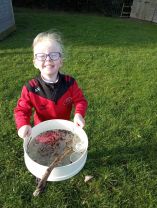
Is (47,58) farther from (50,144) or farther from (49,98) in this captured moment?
(50,144)

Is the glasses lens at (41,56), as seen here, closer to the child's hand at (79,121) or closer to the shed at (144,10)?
the child's hand at (79,121)

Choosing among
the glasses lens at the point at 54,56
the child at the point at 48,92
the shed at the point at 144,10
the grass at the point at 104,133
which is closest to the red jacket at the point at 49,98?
the child at the point at 48,92

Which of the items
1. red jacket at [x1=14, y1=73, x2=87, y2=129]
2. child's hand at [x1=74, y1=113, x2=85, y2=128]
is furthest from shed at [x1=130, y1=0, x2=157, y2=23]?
child's hand at [x1=74, y1=113, x2=85, y2=128]

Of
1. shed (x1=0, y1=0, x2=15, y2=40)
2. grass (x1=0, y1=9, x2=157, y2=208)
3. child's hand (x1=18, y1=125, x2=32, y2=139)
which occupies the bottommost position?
shed (x1=0, y1=0, x2=15, y2=40)

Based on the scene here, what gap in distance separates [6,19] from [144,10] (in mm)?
9811

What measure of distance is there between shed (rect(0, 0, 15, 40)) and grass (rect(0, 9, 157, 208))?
1.89 meters

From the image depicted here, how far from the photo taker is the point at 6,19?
9.16m

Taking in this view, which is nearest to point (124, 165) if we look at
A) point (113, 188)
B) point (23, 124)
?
point (113, 188)

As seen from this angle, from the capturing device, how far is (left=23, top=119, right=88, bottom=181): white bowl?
2130 mm

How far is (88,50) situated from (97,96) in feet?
8.82

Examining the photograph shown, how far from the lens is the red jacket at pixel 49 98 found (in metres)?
2.62

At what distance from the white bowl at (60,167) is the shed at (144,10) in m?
14.6

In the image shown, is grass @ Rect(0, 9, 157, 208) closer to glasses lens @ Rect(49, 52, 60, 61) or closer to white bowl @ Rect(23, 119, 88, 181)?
white bowl @ Rect(23, 119, 88, 181)

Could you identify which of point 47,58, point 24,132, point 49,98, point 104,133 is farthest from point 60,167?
point 104,133
